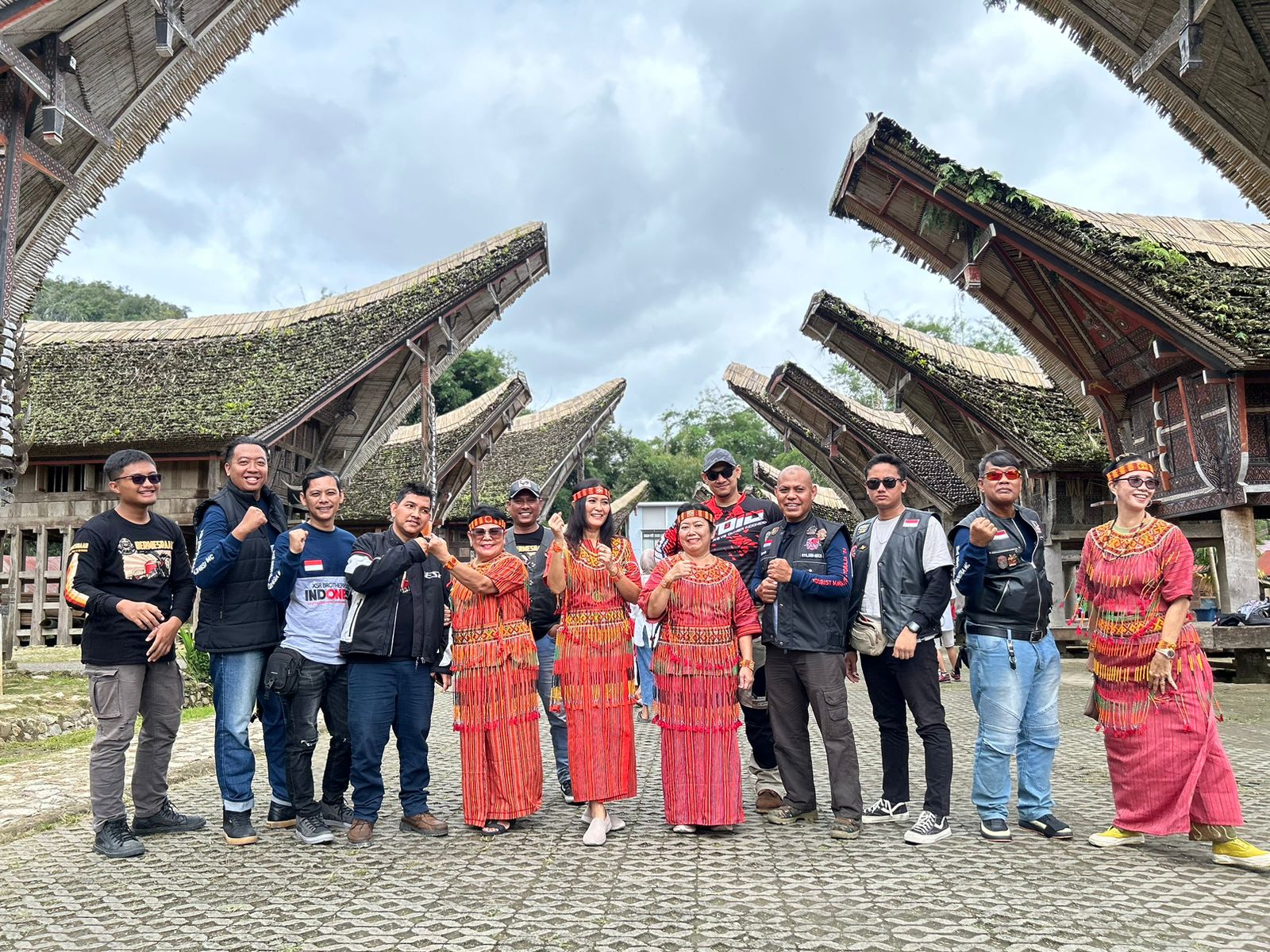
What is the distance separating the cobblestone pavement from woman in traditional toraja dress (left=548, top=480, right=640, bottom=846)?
0.29 metres

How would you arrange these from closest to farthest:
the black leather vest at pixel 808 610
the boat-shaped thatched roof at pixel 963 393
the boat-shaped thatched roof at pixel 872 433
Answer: the black leather vest at pixel 808 610, the boat-shaped thatched roof at pixel 963 393, the boat-shaped thatched roof at pixel 872 433

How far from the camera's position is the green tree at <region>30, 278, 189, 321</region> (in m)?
43.8

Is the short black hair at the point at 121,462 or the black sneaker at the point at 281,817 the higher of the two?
the short black hair at the point at 121,462

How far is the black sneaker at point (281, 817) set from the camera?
5039mm

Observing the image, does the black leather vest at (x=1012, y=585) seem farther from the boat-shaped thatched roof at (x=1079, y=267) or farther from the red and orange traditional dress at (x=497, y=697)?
the boat-shaped thatched roof at (x=1079, y=267)

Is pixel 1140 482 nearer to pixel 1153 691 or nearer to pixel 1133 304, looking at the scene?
pixel 1153 691

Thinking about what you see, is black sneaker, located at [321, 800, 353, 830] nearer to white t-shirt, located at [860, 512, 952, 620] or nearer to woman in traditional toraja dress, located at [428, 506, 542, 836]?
woman in traditional toraja dress, located at [428, 506, 542, 836]

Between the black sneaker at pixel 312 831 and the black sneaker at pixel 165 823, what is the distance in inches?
24.6

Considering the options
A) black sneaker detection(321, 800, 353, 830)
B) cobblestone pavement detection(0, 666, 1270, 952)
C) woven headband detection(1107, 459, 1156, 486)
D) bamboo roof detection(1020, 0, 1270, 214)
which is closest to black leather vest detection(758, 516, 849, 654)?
cobblestone pavement detection(0, 666, 1270, 952)

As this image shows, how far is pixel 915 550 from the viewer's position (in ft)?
16.1

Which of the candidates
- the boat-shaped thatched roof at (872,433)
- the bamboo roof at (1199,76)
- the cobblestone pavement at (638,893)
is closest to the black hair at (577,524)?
the cobblestone pavement at (638,893)

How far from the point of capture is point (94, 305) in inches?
1825

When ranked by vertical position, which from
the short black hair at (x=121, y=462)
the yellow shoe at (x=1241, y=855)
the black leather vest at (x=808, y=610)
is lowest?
the yellow shoe at (x=1241, y=855)

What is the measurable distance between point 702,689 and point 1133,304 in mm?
8758
